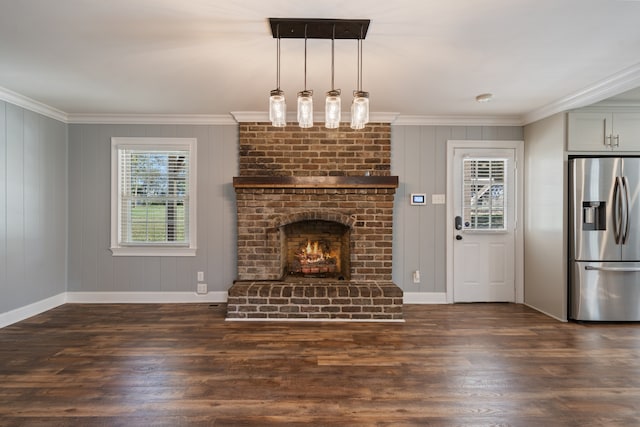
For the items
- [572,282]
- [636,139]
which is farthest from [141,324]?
[636,139]

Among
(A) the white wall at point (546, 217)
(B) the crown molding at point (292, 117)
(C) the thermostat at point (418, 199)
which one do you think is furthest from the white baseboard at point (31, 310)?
(A) the white wall at point (546, 217)

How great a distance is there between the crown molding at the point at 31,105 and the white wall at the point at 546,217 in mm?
5786

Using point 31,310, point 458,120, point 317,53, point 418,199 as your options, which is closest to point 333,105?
point 317,53

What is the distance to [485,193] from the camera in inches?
182

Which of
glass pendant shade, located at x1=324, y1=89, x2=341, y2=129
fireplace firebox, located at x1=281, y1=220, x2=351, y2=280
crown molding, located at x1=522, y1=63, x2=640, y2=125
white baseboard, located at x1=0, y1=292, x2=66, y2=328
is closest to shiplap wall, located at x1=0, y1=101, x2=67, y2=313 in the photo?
white baseboard, located at x1=0, y1=292, x2=66, y2=328

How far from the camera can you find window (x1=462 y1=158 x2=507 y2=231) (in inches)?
182

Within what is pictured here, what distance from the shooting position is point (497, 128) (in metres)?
4.63

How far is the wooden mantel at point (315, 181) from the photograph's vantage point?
422cm

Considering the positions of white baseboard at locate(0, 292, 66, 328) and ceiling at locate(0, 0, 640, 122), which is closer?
ceiling at locate(0, 0, 640, 122)

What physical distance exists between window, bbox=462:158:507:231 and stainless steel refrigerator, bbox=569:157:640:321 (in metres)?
0.87

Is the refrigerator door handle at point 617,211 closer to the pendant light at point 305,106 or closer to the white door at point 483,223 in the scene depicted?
the white door at point 483,223

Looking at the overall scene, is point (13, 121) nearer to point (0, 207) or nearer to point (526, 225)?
point (0, 207)

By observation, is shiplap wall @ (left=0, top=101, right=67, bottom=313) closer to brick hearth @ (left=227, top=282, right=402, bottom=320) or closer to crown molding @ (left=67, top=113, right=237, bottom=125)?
crown molding @ (left=67, top=113, right=237, bottom=125)

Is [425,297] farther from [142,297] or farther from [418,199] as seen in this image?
[142,297]
